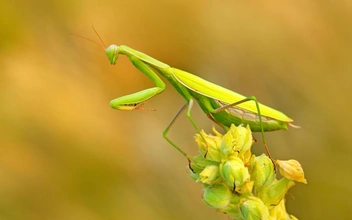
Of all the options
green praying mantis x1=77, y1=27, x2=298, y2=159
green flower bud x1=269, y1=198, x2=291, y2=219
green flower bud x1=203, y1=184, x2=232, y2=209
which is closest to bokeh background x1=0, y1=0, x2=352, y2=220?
green praying mantis x1=77, y1=27, x2=298, y2=159

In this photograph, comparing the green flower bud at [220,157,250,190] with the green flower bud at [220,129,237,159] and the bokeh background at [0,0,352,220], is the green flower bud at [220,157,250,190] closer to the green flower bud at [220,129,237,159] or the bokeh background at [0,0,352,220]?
the green flower bud at [220,129,237,159]

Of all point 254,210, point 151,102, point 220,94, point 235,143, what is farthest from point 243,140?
point 151,102

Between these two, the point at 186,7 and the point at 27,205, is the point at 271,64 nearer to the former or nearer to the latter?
the point at 186,7

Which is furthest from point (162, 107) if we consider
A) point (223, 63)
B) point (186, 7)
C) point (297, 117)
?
point (297, 117)

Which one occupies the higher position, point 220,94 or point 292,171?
point 220,94

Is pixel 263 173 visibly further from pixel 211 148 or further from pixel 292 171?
pixel 211 148

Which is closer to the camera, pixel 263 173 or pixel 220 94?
pixel 263 173

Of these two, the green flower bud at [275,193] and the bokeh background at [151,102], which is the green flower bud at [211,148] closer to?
the green flower bud at [275,193]

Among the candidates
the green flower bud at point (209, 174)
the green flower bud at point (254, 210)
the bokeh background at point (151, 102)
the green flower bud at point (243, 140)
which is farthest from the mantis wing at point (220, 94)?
the bokeh background at point (151, 102)
